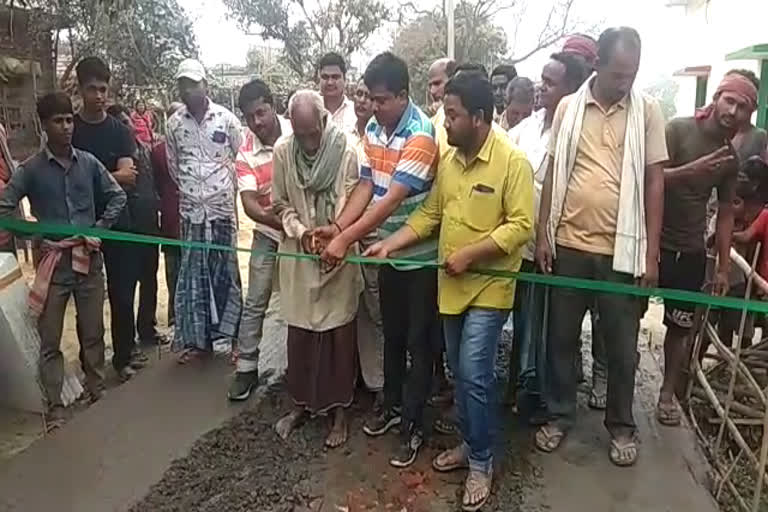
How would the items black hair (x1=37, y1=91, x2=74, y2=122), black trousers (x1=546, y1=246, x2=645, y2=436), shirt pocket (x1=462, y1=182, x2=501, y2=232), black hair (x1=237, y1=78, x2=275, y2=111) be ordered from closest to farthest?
shirt pocket (x1=462, y1=182, x2=501, y2=232) < black trousers (x1=546, y1=246, x2=645, y2=436) < black hair (x1=237, y1=78, x2=275, y2=111) < black hair (x1=37, y1=91, x2=74, y2=122)

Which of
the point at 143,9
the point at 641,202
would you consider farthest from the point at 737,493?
the point at 143,9

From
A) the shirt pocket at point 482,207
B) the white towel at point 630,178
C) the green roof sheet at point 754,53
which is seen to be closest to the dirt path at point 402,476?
the white towel at point 630,178

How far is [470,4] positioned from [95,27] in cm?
934

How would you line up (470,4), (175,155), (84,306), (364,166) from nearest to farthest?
(364,166)
(84,306)
(175,155)
(470,4)


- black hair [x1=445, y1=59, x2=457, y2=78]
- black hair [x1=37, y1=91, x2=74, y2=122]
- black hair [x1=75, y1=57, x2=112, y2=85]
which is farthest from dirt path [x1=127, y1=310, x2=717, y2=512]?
black hair [x1=75, y1=57, x2=112, y2=85]

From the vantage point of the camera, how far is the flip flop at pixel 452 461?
2994mm

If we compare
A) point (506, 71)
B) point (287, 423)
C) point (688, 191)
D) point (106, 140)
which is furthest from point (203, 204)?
point (688, 191)

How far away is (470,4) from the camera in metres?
16.5

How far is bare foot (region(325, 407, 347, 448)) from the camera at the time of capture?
10.6ft

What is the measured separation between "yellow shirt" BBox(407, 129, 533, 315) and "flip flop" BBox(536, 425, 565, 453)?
803 millimetres

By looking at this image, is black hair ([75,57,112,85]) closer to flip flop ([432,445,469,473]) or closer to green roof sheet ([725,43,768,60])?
flip flop ([432,445,469,473])

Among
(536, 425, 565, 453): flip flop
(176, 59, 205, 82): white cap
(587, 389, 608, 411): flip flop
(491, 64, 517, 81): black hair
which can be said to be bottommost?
(536, 425, 565, 453): flip flop

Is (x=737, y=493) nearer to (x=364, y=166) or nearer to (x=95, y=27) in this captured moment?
(x=364, y=166)

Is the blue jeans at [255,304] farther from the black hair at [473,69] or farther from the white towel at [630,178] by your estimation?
the white towel at [630,178]
